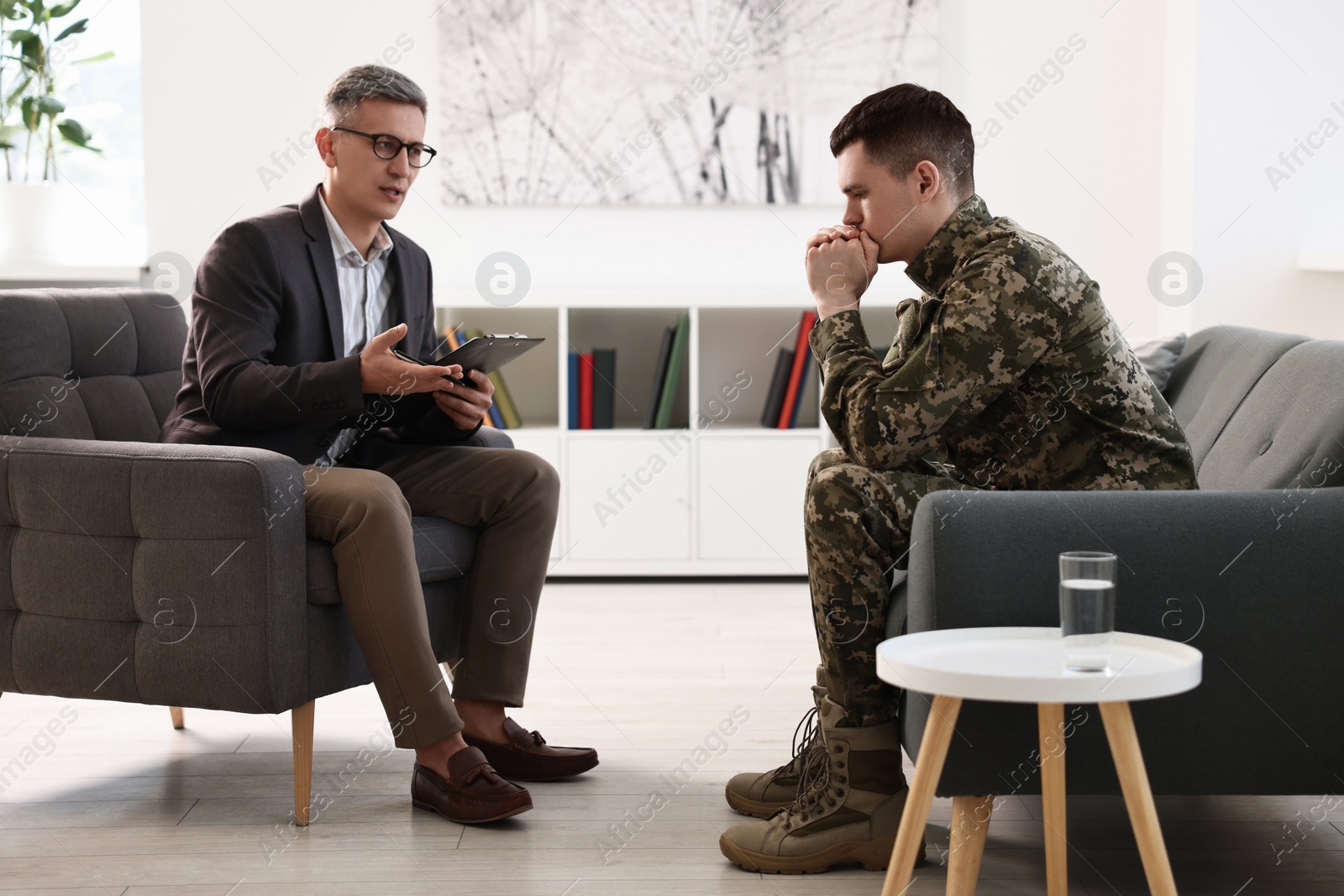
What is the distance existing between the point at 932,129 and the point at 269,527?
42.6 inches

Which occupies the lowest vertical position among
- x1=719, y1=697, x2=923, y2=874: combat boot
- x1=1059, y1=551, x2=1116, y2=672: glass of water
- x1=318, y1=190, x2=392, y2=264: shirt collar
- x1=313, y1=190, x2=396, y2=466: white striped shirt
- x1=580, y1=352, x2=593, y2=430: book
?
x1=719, y1=697, x2=923, y2=874: combat boot

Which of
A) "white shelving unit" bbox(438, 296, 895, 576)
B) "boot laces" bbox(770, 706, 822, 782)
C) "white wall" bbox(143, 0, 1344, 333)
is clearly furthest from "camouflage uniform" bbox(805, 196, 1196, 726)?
"white wall" bbox(143, 0, 1344, 333)

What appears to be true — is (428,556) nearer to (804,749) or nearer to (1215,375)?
(804,749)

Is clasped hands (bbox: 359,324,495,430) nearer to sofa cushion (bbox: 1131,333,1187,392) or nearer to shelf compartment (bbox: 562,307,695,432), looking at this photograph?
sofa cushion (bbox: 1131,333,1187,392)

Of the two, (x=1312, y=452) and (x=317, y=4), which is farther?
(x=317, y=4)

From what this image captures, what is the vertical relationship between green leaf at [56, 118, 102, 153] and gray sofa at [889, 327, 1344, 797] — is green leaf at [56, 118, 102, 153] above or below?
above

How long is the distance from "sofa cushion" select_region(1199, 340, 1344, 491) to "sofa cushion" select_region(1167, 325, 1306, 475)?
0.03 metres

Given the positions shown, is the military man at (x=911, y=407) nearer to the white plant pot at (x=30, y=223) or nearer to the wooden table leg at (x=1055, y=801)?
the wooden table leg at (x=1055, y=801)

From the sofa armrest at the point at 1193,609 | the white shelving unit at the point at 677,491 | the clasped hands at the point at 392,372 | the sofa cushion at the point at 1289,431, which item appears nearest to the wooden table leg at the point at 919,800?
the sofa armrest at the point at 1193,609

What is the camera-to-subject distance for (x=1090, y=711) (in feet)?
4.90

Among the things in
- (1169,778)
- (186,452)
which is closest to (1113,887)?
(1169,778)

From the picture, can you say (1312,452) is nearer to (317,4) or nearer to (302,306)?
(302,306)

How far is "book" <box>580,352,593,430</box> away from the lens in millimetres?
3709

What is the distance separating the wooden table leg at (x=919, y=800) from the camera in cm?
140
